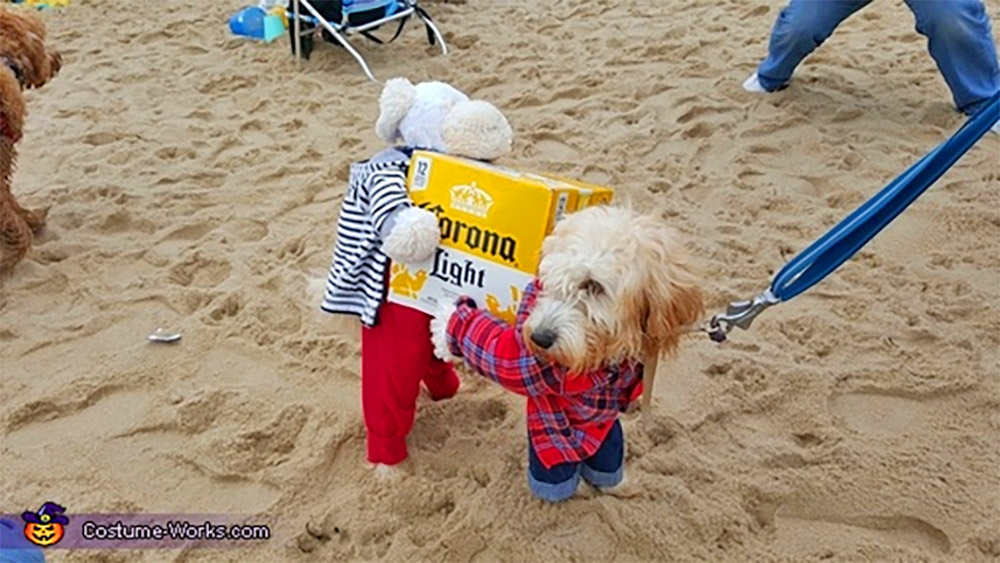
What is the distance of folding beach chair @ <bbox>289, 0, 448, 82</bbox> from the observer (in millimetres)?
5652

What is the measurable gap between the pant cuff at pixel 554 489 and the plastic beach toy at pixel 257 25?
15.3ft

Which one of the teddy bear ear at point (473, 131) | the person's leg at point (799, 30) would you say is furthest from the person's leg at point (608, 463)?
the person's leg at point (799, 30)

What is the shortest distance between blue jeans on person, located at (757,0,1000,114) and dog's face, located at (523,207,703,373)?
3.38m

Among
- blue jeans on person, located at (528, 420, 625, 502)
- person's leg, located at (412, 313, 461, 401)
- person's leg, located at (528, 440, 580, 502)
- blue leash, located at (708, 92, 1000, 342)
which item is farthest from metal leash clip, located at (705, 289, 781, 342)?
person's leg, located at (412, 313, 461, 401)

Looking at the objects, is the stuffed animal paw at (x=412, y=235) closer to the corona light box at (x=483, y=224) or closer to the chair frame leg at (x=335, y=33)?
the corona light box at (x=483, y=224)

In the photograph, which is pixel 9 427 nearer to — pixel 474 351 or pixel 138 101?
pixel 474 351

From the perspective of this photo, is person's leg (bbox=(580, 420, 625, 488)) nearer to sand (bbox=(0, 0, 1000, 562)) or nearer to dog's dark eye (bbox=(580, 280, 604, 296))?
sand (bbox=(0, 0, 1000, 562))

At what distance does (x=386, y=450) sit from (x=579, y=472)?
55 cm

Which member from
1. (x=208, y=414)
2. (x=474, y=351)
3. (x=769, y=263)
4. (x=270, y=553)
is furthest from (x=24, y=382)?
(x=769, y=263)

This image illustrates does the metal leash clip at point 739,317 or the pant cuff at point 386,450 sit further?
the pant cuff at point 386,450

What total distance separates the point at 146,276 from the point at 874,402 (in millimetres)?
2770

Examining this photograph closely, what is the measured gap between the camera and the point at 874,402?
113 inches

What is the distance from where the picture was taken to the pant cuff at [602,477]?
8.19 feet

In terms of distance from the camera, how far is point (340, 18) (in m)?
5.75
